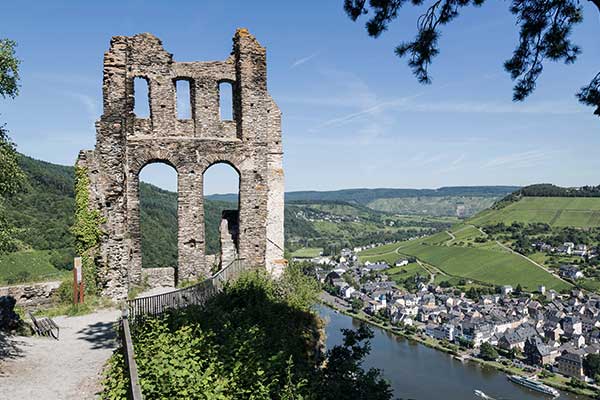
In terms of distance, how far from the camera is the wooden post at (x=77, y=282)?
13.0m

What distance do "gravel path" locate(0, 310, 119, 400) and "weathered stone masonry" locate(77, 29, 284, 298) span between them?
3133 millimetres

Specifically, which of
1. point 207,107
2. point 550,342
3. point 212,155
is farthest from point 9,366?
point 550,342

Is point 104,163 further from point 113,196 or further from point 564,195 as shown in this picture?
point 564,195

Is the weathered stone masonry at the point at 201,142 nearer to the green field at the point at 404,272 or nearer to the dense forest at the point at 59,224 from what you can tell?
the dense forest at the point at 59,224

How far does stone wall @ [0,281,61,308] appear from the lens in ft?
47.1

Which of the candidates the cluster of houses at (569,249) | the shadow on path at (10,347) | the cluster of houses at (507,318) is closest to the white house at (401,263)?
the cluster of houses at (507,318)

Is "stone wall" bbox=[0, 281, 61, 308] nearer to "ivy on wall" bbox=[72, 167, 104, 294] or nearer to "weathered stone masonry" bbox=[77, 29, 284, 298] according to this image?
"ivy on wall" bbox=[72, 167, 104, 294]

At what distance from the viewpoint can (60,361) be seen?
9234 mm

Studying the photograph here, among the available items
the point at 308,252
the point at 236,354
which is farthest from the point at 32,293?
the point at 308,252

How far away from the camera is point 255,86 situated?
1522cm

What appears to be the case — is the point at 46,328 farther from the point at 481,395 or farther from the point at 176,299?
the point at 481,395

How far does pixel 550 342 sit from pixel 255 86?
76194mm

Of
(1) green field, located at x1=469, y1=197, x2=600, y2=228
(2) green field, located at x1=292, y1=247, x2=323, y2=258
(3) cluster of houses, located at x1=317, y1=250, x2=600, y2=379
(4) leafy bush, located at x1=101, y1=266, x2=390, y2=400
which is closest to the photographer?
(4) leafy bush, located at x1=101, y1=266, x2=390, y2=400

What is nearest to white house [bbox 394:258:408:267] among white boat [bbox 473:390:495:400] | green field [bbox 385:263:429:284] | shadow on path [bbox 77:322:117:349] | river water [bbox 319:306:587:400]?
green field [bbox 385:263:429:284]
